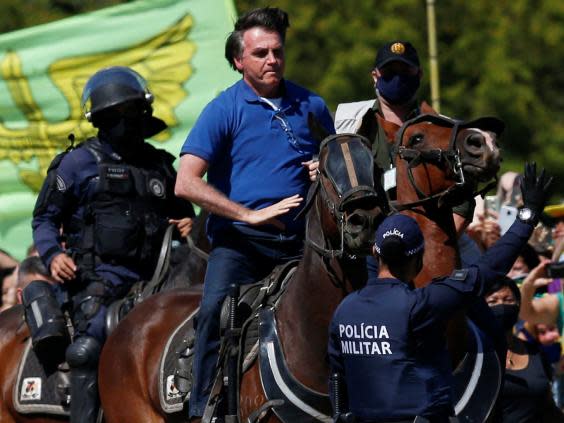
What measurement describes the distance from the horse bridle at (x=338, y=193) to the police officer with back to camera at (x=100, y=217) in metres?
2.44

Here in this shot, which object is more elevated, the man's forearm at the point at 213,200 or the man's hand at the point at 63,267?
the man's forearm at the point at 213,200

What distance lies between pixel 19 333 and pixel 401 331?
173 inches

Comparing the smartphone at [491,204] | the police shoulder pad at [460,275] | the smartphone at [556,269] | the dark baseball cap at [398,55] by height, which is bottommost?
the smartphone at [556,269]

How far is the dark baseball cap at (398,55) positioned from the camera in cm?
868

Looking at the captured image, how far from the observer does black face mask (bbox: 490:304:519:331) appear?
8874 millimetres

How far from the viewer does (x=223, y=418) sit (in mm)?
8203

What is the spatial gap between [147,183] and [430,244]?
2.95m

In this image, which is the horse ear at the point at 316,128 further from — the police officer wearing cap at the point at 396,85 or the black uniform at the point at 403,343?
the black uniform at the point at 403,343

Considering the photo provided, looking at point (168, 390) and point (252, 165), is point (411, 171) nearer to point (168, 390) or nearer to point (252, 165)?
point (252, 165)

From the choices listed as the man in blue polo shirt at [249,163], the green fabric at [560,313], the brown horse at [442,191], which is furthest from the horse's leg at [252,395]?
the green fabric at [560,313]

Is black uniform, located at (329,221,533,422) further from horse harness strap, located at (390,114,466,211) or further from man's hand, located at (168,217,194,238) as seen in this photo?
man's hand, located at (168,217,194,238)

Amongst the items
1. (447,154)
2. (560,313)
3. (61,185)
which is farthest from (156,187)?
(560,313)

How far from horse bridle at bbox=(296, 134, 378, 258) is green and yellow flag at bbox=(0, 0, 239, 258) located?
7042mm

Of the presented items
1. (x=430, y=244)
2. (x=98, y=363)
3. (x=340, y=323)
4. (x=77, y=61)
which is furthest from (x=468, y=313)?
(x=77, y=61)
